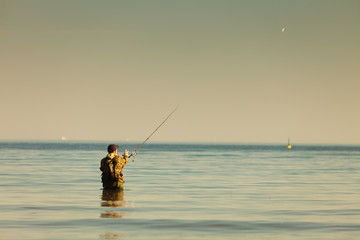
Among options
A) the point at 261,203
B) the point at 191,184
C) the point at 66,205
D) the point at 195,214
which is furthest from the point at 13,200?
the point at 191,184

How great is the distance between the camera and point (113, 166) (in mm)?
20562

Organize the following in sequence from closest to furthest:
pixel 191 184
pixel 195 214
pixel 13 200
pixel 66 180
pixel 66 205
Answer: pixel 195 214 < pixel 66 205 < pixel 13 200 < pixel 191 184 < pixel 66 180

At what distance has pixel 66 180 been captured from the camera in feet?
96.1

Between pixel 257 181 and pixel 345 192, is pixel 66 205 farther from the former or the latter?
pixel 257 181

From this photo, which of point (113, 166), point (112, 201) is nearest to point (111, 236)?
point (112, 201)

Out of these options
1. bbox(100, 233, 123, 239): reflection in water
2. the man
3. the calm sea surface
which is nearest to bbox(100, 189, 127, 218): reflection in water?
the calm sea surface

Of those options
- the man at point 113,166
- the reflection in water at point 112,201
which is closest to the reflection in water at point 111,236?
the reflection in water at point 112,201

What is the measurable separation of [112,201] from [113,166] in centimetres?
162

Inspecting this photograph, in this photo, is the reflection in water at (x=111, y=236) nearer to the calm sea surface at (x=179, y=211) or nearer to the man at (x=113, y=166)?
the calm sea surface at (x=179, y=211)

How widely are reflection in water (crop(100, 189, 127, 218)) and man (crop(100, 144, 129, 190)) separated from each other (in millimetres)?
320

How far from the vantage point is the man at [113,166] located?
20516 mm

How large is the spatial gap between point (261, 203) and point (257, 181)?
34.3 ft

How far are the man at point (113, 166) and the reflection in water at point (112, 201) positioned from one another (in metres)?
0.32

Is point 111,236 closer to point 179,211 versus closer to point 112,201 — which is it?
point 179,211
